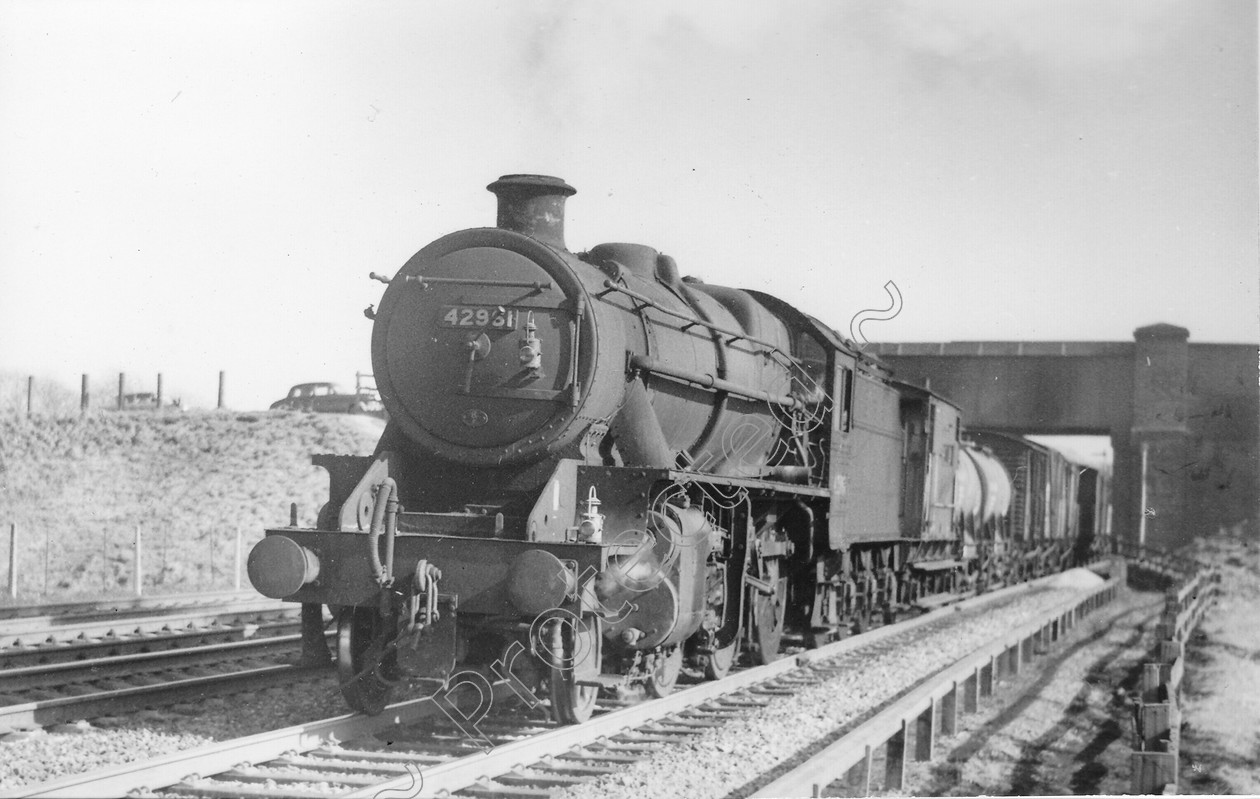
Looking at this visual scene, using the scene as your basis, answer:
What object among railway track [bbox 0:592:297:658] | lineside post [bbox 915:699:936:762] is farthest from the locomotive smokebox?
railway track [bbox 0:592:297:658]

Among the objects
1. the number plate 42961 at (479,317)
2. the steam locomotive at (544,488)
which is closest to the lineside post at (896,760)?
the steam locomotive at (544,488)

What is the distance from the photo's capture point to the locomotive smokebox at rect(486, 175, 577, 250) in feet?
26.3

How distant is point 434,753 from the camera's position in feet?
21.7

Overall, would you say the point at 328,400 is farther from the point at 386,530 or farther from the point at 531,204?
the point at 386,530

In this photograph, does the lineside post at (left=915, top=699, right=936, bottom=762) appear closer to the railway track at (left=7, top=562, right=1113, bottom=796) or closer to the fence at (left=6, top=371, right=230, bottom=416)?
the railway track at (left=7, top=562, right=1113, bottom=796)

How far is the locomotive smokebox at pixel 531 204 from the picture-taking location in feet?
26.3

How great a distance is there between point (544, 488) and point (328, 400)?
23.8 metres

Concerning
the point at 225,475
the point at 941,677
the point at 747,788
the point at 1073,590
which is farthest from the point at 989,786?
the point at 225,475

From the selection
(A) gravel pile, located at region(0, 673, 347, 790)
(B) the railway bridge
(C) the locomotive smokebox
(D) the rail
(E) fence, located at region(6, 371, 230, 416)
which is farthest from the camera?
(E) fence, located at region(6, 371, 230, 416)

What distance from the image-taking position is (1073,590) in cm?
2425

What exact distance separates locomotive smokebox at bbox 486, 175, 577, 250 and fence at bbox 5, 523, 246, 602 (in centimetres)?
1107

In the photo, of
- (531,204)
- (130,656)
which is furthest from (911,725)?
(130,656)

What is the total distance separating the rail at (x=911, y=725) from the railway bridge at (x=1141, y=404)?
124 inches

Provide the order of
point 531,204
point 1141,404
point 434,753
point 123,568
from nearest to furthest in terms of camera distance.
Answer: point 434,753, point 531,204, point 123,568, point 1141,404
